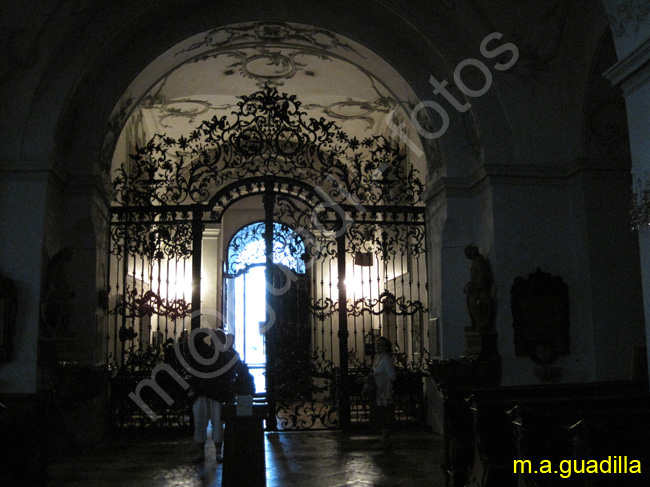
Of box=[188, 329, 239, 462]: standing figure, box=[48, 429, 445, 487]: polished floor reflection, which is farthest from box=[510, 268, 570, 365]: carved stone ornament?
box=[188, 329, 239, 462]: standing figure

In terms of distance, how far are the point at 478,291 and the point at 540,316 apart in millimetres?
914

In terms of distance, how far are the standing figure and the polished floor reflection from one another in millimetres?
573

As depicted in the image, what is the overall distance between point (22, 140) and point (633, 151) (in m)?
7.60

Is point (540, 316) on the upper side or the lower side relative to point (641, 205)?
lower

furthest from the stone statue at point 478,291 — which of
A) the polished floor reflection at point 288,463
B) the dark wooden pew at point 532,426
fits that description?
the dark wooden pew at point 532,426

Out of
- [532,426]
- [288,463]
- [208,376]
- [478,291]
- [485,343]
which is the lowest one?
[288,463]

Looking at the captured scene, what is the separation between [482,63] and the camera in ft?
33.1

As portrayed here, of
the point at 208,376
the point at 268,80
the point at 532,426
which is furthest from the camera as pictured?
the point at 268,80

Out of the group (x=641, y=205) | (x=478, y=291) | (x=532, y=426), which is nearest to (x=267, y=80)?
(x=478, y=291)

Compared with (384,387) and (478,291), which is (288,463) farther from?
(478,291)

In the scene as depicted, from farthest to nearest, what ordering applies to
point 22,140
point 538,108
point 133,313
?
point 133,313 < point 538,108 < point 22,140

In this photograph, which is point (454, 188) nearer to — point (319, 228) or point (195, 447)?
point (319, 228)

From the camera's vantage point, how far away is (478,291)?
31.7 feet

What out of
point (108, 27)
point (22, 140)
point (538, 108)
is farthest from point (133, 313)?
point (538, 108)
